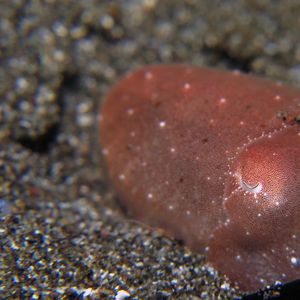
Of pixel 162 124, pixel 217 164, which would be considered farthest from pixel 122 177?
pixel 217 164

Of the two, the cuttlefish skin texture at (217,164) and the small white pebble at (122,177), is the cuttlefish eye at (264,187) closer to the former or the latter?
the cuttlefish skin texture at (217,164)

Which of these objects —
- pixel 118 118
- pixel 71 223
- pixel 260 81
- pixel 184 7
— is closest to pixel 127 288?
pixel 71 223

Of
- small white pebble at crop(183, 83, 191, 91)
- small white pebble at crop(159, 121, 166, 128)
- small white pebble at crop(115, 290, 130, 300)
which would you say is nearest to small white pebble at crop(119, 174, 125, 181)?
small white pebble at crop(159, 121, 166, 128)

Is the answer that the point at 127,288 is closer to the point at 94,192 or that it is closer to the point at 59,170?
the point at 94,192

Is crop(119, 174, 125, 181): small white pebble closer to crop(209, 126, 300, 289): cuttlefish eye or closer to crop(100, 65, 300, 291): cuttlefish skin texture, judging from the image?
crop(100, 65, 300, 291): cuttlefish skin texture

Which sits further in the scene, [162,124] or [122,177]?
[122,177]

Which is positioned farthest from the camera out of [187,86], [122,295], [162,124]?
[187,86]

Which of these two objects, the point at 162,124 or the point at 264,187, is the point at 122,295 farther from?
the point at 162,124

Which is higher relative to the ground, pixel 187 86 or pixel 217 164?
pixel 187 86
